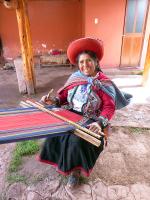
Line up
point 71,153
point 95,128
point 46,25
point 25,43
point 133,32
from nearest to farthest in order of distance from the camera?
point 95,128 < point 71,153 < point 25,43 < point 133,32 < point 46,25

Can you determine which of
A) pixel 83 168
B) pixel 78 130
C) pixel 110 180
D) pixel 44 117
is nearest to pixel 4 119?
pixel 44 117

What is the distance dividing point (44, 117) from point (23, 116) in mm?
185

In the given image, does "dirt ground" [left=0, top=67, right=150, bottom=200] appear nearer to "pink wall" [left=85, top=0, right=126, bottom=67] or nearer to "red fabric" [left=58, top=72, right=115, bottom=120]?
"red fabric" [left=58, top=72, right=115, bottom=120]

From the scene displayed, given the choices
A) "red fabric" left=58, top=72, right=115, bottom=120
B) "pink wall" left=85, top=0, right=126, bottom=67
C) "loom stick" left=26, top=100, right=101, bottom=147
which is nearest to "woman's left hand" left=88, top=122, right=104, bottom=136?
"loom stick" left=26, top=100, right=101, bottom=147

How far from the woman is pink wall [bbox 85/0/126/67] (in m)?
4.08

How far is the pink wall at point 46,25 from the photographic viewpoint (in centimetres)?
652

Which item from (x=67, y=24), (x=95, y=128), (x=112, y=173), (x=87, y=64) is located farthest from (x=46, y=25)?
(x=95, y=128)

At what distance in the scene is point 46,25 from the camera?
22.3 feet

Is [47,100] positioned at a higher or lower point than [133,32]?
lower

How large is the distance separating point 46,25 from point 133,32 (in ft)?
10.2

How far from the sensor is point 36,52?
714cm

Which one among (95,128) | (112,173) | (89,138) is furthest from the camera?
(112,173)

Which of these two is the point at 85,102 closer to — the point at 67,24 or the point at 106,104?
the point at 106,104

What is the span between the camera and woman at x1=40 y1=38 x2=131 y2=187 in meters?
1.66
